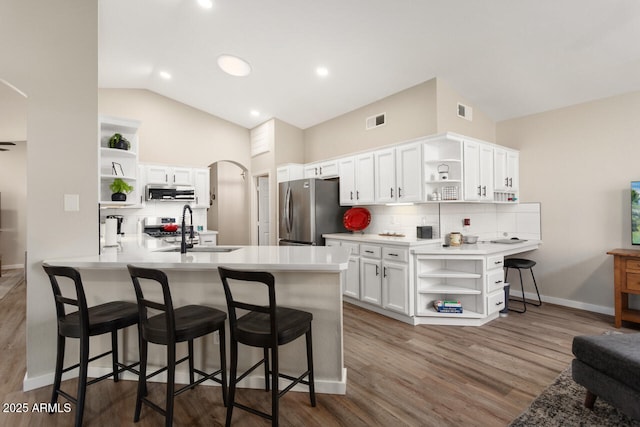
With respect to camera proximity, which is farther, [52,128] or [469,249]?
[469,249]

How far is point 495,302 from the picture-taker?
3.74 metres

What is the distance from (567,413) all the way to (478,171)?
2821 millimetres

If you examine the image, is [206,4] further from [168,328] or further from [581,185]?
[581,185]

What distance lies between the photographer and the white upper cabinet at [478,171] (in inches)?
157

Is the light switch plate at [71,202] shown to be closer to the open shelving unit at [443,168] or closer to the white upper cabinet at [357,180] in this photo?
the white upper cabinet at [357,180]

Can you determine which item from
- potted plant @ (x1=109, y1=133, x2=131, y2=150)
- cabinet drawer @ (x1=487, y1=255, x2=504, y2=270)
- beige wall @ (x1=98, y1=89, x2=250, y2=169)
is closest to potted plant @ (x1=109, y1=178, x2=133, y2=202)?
potted plant @ (x1=109, y1=133, x2=131, y2=150)

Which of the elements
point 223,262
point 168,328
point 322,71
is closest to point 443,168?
point 322,71

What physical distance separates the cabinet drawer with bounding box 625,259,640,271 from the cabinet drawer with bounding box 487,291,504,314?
4.14ft

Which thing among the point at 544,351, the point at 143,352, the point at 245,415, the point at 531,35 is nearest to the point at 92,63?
the point at 143,352

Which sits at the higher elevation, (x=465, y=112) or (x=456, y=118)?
(x=465, y=112)

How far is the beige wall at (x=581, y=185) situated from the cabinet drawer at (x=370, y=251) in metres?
2.44

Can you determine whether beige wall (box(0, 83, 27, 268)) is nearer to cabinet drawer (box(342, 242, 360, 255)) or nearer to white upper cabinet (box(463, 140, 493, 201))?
cabinet drawer (box(342, 242, 360, 255))

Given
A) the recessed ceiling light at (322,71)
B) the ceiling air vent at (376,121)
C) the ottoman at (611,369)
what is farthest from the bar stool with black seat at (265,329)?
the ceiling air vent at (376,121)

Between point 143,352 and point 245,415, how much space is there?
753 mm
